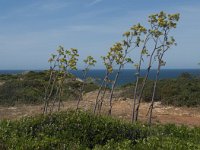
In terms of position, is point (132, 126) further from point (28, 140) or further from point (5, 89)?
point (5, 89)

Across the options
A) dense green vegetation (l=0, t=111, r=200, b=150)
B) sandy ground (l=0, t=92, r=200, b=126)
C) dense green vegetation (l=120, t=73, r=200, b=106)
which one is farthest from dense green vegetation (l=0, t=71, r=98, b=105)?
dense green vegetation (l=0, t=111, r=200, b=150)

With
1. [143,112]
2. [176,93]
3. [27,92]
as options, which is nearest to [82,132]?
[143,112]

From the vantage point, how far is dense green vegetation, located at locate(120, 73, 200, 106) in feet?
70.0

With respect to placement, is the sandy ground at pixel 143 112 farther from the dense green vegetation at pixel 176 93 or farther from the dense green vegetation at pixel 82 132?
the dense green vegetation at pixel 82 132

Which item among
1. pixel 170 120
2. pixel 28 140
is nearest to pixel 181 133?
pixel 28 140

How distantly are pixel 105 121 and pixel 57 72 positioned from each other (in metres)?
6.02

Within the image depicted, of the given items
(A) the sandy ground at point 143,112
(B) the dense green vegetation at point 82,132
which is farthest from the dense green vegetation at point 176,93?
(B) the dense green vegetation at point 82,132

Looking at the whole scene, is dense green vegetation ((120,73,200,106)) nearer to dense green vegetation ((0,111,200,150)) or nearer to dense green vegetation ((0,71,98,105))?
dense green vegetation ((0,71,98,105))

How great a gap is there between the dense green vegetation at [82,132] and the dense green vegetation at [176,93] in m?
11.7

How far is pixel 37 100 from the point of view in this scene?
76.2 feet

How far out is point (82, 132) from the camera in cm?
877

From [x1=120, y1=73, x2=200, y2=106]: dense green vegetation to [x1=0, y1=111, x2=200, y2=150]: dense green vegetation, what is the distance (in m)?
11.7

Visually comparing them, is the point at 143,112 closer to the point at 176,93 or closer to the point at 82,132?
the point at 176,93

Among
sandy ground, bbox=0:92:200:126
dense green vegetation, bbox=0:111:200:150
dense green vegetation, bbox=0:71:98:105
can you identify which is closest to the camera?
dense green vegetation, bbox=0:111:200:150
